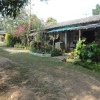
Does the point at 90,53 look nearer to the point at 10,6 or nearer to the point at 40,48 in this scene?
the point at 10,6

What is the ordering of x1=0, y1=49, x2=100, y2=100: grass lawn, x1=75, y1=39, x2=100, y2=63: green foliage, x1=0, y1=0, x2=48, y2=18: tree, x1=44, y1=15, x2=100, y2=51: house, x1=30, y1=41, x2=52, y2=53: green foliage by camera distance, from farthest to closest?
x1=44, y1=15, x2=100, y2=51: house
x1=30, y1=41, x2=52, y2=53: green foliage
x1=75, y1=39, x2=100, y2=63: green foliage
x1=0, y1=0, x2=48, y2=18: tree
x1=0, y1=49, x2=100, y2=100: grass lawn

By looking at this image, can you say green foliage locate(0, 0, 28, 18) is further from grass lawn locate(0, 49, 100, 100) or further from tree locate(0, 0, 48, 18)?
grass lawn locate(0, 49, 100, 100)

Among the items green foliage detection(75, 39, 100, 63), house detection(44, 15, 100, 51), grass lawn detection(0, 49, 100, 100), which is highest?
house detection(44, 15, 100, 51)

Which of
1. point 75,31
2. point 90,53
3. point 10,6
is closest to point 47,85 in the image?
point 10,6

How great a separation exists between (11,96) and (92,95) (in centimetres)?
292

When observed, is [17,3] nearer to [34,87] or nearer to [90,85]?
[34,87]

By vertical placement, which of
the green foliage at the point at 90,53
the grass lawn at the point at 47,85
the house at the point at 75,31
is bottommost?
the grass lawn at the point at 47,85

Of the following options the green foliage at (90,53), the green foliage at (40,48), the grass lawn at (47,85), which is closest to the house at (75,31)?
the green foliage at (40,48)

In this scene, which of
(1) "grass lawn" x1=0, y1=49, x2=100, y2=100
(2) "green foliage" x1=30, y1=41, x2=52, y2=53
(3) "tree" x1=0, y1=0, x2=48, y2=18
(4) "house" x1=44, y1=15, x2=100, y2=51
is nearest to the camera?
(1) "grass lawn" x1=0, y1=49, x2=100, y2=100

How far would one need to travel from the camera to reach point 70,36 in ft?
75.9

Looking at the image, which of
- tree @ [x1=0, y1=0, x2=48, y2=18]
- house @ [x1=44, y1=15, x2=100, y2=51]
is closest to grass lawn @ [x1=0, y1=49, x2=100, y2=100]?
tree @ [x1=0, y1=0, x2=48, y2=18]

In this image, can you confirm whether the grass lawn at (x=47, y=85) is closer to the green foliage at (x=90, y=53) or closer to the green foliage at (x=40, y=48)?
the green foliage at (x=90, y=53)

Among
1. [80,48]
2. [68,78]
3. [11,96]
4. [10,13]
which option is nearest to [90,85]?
[68,78]

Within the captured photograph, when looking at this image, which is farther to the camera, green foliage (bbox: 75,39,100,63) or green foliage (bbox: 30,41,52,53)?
green foliage (bbox: 30,41,52,53)
